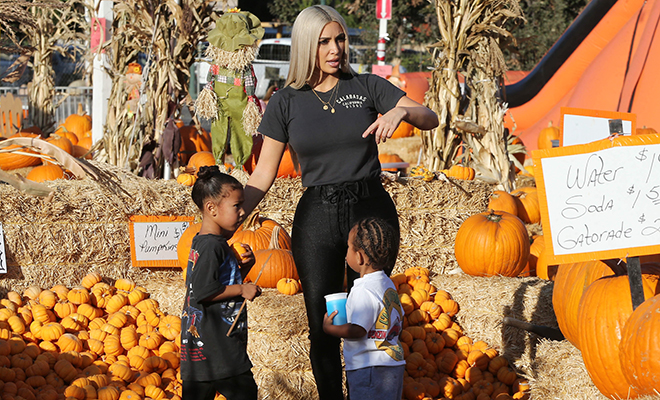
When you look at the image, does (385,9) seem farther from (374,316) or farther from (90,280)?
(374,316)

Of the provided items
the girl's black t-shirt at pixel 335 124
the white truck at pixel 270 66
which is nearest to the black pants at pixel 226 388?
the girl's black t-shirt at pixel 335 124

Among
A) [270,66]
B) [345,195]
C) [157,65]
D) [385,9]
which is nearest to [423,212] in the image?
[157,65]

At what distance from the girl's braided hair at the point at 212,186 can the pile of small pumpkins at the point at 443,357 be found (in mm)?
1921

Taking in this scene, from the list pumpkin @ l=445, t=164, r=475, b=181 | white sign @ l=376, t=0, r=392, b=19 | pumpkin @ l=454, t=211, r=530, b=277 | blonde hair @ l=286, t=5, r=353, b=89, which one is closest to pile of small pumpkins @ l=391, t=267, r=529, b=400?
pumpkin @ l=454, t=211, r=530, b=277

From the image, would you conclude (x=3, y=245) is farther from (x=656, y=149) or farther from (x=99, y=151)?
(x=656, y=149)

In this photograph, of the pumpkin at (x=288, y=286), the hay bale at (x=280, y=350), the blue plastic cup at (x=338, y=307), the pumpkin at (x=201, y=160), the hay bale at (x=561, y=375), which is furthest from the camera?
the pumpkin at (x=201, y=160)

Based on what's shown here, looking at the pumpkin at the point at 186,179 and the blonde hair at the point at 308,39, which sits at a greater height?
the blonde hair at the point at 308,39

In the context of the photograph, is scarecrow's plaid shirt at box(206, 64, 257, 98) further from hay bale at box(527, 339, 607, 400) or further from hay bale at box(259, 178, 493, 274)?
hay bale at box(527, 339, 607, 400)

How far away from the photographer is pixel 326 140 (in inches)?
102

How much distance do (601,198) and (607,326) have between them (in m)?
0.57

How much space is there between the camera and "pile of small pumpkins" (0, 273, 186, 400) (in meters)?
3.62

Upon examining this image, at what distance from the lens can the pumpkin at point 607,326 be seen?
2746mm

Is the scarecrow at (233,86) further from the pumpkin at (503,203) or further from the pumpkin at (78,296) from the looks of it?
the pumpkin at (503,203)

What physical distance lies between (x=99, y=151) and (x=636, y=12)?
27.9 feet
